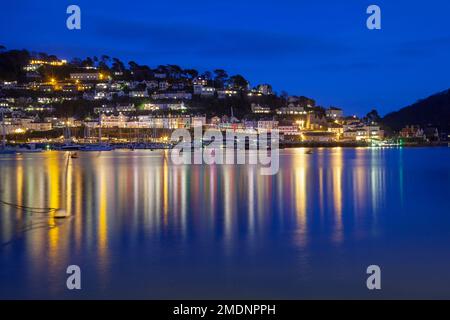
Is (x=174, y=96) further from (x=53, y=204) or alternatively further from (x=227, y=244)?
(x=227, y=244)

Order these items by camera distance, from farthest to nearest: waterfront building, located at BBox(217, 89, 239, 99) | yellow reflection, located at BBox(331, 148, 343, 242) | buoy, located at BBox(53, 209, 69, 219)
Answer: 1. waterfront building, located at BBox(217, 89, 239, 99)
2. buoy, located at BBox(53, 209, 69, 219)
3. yellow reflection, located at BBox(331, 148, 343, 242)

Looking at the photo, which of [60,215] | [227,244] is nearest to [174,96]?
[60,215]

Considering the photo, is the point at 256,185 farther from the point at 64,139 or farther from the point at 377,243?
the point at 64,139

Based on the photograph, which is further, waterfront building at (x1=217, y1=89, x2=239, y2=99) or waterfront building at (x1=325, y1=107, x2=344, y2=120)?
waterfront building at (x1=325, y1=107, x2=344, y2=120)

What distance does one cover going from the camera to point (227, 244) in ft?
28.8

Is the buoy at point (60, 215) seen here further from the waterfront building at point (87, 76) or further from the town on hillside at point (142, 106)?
the waterfront building at point (87, 76)

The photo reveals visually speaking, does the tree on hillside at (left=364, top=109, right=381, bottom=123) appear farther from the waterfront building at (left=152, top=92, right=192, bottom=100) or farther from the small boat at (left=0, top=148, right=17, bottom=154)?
the small boat at (left=0, top=148, right=17, bottom=154)

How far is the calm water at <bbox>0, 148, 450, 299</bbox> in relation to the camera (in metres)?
6.35

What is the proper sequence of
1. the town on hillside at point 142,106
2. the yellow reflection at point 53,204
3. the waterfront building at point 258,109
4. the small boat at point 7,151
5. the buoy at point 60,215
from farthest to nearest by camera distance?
1. the waterfront building at point 258,109
2. the town on hillside at point 142,106
3. the small boat at point 7,151
4. the buoy at point 60,215
5. the yellow reflection at point 53,204

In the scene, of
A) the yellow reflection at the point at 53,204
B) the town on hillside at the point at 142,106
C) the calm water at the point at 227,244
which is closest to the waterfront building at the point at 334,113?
the town on hillside at the point at 142,106

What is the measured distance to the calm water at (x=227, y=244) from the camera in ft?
20.8

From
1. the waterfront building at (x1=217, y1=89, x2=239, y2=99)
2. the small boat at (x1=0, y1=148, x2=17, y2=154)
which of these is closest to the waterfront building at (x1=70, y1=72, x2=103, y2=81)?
the waterfront building at (x1=217, y1=89, x2=239, y2=99)

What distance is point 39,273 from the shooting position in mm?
6859

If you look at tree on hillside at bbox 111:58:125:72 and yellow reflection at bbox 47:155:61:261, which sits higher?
tree on hillside at bbox 111:58:125:72
